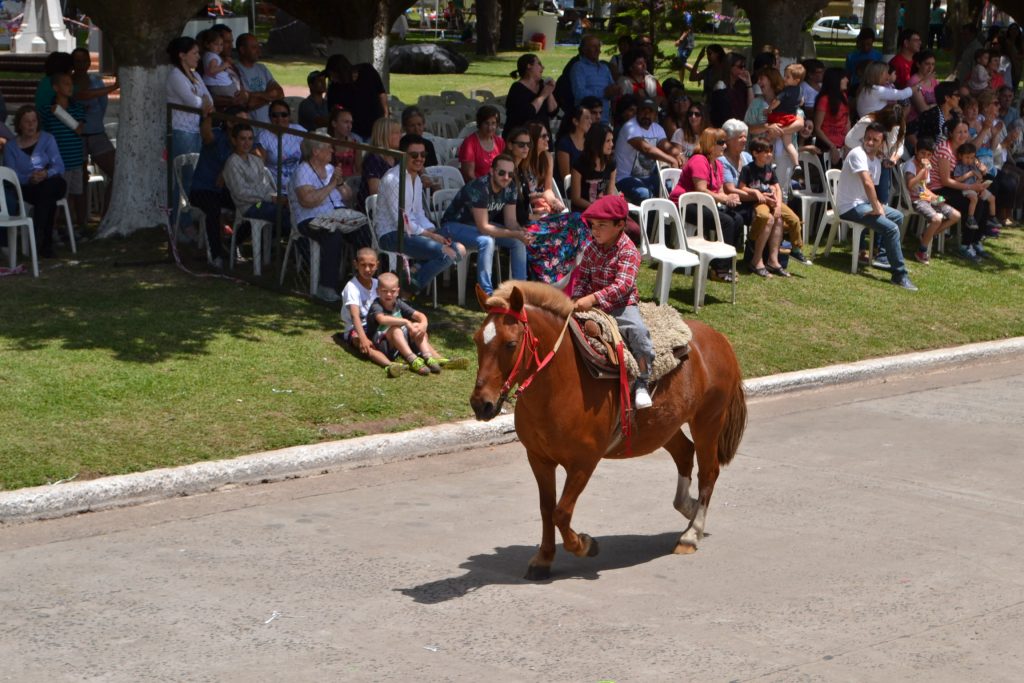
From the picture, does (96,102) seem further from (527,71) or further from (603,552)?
(603,552)

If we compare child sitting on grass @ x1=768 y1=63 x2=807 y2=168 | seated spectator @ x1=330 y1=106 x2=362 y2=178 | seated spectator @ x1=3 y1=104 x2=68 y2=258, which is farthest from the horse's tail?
child sitting on grass @ x1=768 y1=63 x2=807 y2=168

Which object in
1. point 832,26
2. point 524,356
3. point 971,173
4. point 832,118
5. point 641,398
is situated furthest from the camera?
point 832,26

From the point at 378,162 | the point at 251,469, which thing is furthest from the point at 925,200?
the point at 251,469

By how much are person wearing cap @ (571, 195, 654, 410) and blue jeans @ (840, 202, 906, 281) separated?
28.8 ft

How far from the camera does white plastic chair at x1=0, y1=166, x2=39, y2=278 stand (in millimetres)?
12711

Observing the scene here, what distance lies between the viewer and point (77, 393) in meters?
9.97

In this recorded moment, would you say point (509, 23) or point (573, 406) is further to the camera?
point (509, 23)

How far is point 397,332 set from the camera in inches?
447

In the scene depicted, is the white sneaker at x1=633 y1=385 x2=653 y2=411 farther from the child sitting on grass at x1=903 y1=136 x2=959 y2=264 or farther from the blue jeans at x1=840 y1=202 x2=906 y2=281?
the child sitting on grass at x1=903 y1=136 x2=959 y2=264

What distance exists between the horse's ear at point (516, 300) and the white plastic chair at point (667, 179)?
28.7ft

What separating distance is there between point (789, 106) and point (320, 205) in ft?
22.6

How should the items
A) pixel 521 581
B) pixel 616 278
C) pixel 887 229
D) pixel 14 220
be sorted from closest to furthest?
pixel 521 581, pixel 616 278, pixel 14 220, pixel 887 229

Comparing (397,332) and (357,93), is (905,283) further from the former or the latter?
(397,332)

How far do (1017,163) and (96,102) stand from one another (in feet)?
40.5
